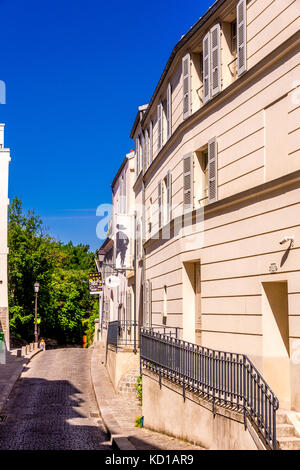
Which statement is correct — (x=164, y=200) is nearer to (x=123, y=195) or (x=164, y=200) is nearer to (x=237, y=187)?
(x=237, y=187)

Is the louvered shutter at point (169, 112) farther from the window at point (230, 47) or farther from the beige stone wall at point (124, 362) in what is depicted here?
the beige stone wall at point (124, 362)

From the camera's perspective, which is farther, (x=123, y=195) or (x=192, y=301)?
(x=123, y=195)

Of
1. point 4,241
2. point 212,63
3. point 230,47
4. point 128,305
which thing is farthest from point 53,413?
point 4,241

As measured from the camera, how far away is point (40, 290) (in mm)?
52688

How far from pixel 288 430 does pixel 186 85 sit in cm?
1028

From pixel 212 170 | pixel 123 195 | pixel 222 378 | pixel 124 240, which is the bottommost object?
pixel 222 378

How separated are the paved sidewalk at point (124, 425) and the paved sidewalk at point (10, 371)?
3.09m

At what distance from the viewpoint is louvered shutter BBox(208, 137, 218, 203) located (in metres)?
14.2

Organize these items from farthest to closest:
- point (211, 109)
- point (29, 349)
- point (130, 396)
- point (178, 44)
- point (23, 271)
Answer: point (23, 271) < point (29, 349) < point (130, 396) < point (178, 44) < point (211, 109)

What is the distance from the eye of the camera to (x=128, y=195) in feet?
101

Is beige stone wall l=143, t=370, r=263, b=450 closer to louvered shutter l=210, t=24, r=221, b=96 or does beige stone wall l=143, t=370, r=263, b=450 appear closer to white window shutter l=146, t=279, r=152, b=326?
white window shutter l=146, t=279, r=152, b=326
